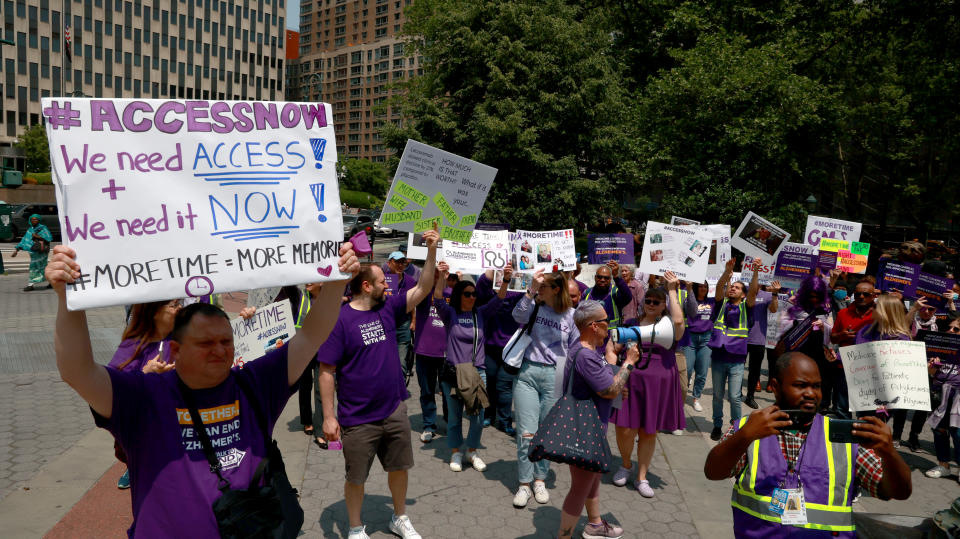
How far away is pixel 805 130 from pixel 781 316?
17843 millimetres

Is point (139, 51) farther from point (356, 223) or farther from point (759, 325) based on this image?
point (759, 325)

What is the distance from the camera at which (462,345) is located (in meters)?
7.03

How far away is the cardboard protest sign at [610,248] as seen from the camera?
8.23 metres

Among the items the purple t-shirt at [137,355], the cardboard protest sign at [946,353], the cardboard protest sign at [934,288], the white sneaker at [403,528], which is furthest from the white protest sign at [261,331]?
the cardboard protest sign at [934,288]

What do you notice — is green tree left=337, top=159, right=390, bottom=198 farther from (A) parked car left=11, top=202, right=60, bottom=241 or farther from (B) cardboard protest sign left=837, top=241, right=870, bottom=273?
(B) cardboard protest sign left=837, top=241, right=870, bottom=273

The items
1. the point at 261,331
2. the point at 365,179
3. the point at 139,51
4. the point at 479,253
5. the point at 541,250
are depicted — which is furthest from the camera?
the point at 139,51

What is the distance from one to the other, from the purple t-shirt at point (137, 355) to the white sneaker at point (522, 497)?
10.4ft

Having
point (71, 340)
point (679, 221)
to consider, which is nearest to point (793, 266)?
point (679, 221)

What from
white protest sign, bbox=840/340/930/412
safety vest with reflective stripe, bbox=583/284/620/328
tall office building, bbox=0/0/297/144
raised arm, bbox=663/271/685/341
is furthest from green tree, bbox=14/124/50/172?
white protest sign, bbox=840/340/930/412

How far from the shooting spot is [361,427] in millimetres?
4910

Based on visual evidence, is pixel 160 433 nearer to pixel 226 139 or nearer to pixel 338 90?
pixel 226 139

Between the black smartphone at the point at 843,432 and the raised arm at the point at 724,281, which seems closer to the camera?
the black smartphone at the point at 843,432

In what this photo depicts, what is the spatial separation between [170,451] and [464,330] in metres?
4.63

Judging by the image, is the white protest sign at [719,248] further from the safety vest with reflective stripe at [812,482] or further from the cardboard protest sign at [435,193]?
the safety vest with reflective stripe at [812,482]
